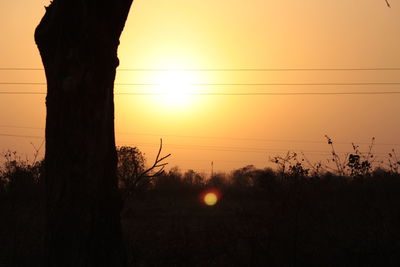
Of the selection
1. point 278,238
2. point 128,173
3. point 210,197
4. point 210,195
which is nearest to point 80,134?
point 128,173

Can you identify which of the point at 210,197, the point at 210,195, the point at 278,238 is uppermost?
the point at 210,195

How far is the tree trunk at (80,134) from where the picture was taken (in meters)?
3.58

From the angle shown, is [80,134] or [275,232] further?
[275,232]

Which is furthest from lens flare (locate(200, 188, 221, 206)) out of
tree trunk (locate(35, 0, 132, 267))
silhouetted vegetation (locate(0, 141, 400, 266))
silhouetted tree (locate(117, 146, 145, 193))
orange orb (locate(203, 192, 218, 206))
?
tree trunk (locate(35, 0, 132, 267))

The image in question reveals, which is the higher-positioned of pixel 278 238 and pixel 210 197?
pixel 210 197

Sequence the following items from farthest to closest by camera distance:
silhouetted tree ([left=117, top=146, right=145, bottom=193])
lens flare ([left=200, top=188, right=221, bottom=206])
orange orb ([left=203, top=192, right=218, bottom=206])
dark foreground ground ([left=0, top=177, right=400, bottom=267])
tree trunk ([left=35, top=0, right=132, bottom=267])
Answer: lens flare ([left=200, top=188, right=221, bottom=206])
orange orb ([left=203, top=192, right=218, bottom=206])
dark foreground ground ([left=0, top=177, right=400, bottom=267])
silhouetted tree ([left=117, top=146, right=145, bottom=193])
tree trunk ([left=35, top=0, right=132, bottom=267])

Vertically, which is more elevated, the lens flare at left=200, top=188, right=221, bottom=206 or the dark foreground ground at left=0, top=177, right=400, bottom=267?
the lens flare at left=200, top=188, right=221, bottom=206

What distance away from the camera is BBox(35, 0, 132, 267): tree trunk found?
358cm

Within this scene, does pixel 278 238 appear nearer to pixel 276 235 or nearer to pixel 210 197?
pixel 276 235

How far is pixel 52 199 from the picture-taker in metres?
Answer: 3.64

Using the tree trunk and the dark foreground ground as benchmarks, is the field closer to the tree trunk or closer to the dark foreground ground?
the dark foreground ground

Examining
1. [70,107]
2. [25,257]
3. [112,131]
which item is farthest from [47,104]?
[25,257]

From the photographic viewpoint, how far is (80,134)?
11.9 ft

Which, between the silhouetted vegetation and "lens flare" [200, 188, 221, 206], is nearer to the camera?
the silhouetted vegetation
